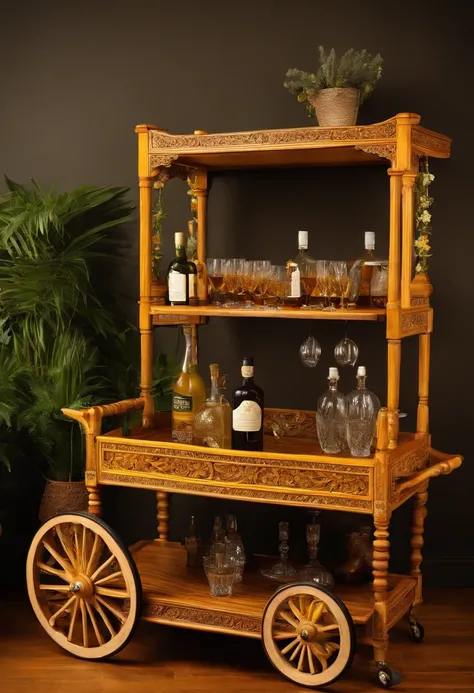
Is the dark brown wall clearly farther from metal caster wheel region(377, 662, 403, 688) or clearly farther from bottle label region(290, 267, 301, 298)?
metal caster wheel region(377, 662, 403, 688)

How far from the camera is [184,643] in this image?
3910 millimetres

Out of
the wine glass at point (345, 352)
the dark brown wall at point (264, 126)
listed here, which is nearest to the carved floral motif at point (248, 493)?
the wine glass at point (345, 352)

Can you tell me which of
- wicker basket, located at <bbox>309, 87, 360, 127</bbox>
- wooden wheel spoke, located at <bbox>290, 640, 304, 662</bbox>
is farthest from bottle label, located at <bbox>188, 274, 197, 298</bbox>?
wooden wheel spoke, located at <bbox>290, 640, 304, 662</bbox>

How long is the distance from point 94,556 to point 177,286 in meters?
1.04

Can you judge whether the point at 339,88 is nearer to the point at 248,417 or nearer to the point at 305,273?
the point at 305,273

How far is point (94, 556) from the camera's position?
12.2 ft

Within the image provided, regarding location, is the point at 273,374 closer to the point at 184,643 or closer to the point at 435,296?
the point at 435,296

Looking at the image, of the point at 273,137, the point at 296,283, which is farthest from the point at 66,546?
the point at 273,137

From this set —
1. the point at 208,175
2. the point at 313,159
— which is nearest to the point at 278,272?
the point at 313,159

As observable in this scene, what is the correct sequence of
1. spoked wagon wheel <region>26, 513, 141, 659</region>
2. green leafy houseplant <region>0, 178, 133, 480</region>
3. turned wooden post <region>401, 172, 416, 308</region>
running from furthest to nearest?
green leafy houseplant <region>0, 178, 133, 480</region>, spoked wagon wheel <region>26, 513, 141, 659</region>, turned wooden post <region>401, 172, 416, 308</region>

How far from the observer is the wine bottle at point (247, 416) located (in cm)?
368

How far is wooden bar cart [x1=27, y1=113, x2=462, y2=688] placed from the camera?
11.3 feet

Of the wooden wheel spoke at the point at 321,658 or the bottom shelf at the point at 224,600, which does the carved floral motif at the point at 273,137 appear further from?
the wooden wheel spoke at the point at 321,658

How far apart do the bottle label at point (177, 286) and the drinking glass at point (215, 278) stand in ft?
0.34
